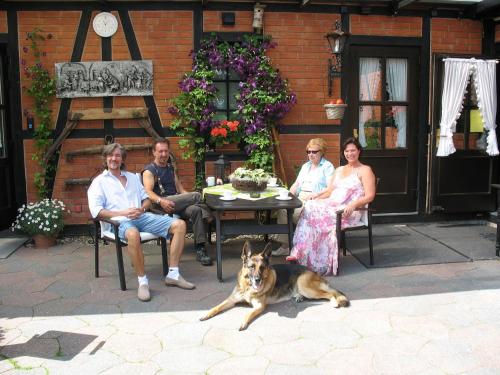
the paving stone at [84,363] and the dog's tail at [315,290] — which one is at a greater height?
the dog's tail at [315,290]

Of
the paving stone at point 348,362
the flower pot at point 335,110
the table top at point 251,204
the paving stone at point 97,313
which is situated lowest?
the paving stone at point 348,362

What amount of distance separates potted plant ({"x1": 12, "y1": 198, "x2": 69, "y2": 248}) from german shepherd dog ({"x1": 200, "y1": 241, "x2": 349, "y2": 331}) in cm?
261

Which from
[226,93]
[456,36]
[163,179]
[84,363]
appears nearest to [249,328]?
[84,363]

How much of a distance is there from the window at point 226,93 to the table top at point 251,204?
181cm

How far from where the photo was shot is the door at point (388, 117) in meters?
6.17

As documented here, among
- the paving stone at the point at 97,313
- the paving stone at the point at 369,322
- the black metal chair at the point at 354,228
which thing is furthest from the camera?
the black metal chair at the point at 354,228

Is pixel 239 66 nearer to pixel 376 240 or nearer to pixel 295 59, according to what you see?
pixel 295 59

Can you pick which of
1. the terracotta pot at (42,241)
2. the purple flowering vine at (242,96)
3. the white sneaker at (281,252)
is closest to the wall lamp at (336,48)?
the purple flowering vine at (242,96)

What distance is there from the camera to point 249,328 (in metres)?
3.35

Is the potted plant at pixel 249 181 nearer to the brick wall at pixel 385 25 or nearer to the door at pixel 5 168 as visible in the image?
the brick wall at pixel 385 25

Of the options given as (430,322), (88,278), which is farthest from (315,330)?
(88,278)

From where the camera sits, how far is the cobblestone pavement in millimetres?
2854

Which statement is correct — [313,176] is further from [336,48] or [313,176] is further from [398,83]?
[398,83]

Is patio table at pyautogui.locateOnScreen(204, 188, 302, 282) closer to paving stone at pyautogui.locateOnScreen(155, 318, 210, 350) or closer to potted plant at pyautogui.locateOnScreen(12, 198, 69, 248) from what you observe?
paving stone at pyautogui.locateOnScreen(155, 318, 210, 350)
